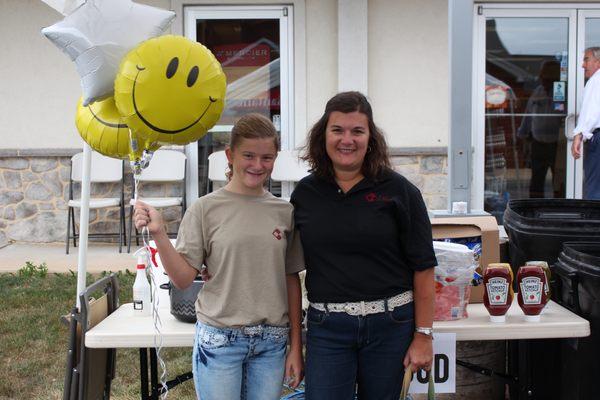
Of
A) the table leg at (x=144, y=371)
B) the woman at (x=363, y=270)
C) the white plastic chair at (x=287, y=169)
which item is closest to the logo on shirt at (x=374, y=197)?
the woman at (x=363, y=270)

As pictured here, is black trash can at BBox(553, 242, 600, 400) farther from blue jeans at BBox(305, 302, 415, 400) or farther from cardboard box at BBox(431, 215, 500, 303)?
blue jeans at BBox(305, 302, 415, 400)

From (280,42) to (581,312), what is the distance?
18.1 feet

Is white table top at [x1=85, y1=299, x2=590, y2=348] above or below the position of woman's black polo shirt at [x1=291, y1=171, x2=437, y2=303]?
below

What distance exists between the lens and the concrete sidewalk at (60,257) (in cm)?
650

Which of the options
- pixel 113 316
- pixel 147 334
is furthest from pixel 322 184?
pixel 113 316

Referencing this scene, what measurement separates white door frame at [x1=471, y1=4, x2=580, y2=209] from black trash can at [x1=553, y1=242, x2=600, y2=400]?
4847 millimetres

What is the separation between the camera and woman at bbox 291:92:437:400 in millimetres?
2271

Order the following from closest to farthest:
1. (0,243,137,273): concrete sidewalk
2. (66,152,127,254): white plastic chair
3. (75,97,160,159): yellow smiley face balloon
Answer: (75,97,160,159): yellow smiley face balloon < (0,243,137,273): concrete sidewalk < (66,152,127,254): white plastic chair

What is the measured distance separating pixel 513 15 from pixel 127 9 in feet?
19.5

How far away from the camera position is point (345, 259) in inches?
89.9

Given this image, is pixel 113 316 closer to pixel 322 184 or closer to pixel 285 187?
pixel 322 184

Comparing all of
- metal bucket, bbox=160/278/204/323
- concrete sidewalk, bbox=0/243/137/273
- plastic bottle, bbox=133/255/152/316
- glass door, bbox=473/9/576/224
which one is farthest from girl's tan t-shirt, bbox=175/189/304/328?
glass door, bbox=473/9/576/224

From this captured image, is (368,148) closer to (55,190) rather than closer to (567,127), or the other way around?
(567,127)

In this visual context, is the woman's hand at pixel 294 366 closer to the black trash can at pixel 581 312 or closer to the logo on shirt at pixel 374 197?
the logo on shirt at pixel 374 197
